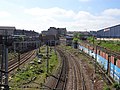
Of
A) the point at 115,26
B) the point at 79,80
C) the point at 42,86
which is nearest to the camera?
the point at 42,86

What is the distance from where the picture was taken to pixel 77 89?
29.1 meters

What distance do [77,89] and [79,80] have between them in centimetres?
556

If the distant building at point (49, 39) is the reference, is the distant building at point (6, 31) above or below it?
above

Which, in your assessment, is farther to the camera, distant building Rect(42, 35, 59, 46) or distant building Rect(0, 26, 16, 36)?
distant building Rect(42, 35, 59, 46)

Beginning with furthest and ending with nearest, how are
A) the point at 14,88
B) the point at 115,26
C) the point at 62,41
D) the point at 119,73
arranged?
1. the point at 62,41
2. the point at 115,26
3. the point at 119,73
4. the point at 14,88

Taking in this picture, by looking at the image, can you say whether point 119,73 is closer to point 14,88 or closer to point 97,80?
point 97,80

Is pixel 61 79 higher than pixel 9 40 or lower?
lower

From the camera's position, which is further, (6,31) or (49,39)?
(49,39)

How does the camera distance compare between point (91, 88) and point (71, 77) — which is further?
point (71, 77)

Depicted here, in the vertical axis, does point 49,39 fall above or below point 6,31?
below

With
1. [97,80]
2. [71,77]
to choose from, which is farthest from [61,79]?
[97,80]

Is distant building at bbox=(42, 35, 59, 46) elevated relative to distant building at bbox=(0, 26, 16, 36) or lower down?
lower down

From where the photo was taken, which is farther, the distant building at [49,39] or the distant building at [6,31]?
the distant building at [49,39]

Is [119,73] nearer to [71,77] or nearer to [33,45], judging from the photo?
[71,77]
